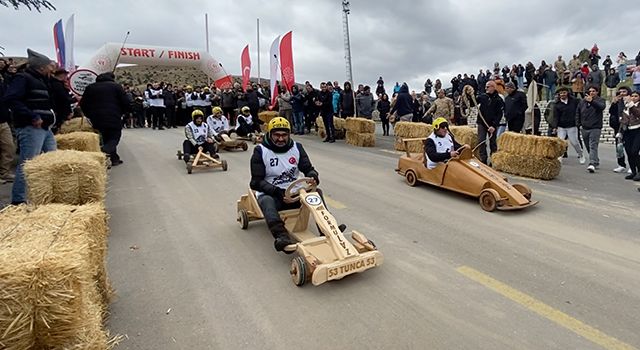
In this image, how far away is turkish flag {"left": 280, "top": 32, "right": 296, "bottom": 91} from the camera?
653 inches

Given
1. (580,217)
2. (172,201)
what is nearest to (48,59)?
(172,201)

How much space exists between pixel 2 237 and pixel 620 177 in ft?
34.1

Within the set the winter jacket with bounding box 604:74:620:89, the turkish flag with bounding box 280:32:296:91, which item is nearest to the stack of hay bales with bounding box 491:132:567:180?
the turkish flag with bounding box 280:32:296:91

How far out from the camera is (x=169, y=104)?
1909 centimetres

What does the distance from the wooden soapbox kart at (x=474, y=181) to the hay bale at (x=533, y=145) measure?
227 cm

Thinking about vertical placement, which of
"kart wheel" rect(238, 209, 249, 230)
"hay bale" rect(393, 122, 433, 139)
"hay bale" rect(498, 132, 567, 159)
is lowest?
"kart wheel" rect(238, 209, 249, 230)

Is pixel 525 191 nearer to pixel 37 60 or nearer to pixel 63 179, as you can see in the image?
pixel 63 179

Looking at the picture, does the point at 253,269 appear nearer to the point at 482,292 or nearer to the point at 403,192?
the point at 482,292

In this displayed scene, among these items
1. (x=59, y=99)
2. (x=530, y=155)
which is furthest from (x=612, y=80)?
(x=59, y=99)

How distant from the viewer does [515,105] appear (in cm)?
980

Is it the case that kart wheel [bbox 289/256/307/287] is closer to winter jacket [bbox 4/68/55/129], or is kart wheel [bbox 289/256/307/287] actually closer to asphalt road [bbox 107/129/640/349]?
asphalt road [bbox 107/129/640/349]

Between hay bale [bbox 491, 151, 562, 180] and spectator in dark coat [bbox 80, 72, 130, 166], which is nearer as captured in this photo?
hay bale [bbox 491, 151, 562, 180]

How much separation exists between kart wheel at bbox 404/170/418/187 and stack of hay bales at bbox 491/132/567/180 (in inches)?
107

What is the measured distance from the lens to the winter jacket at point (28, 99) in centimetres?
549
